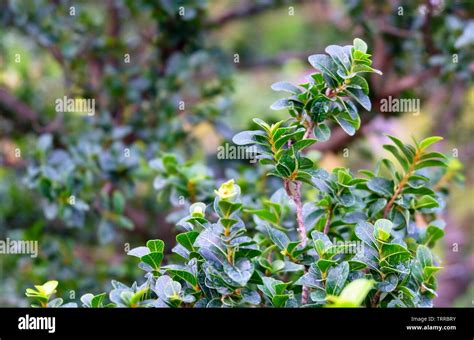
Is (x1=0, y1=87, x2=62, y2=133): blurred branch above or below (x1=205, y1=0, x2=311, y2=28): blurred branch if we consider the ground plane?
below

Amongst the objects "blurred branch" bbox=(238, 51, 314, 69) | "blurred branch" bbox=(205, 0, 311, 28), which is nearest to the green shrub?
"blurred branch" bbox=(205, 0, 311, 28)

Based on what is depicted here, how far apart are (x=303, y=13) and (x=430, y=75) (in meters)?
1.72

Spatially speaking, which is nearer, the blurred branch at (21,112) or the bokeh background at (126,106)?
the bokeh background at (126,106)

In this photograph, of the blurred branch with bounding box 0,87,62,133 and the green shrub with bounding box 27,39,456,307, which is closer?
the green shrub with bounding box 27,39,456,307

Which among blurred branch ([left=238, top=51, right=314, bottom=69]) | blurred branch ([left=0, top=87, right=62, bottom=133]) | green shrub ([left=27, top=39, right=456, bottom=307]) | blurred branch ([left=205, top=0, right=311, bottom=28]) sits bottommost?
green shrub ([left=27, top=39, right=456, bottom=307])

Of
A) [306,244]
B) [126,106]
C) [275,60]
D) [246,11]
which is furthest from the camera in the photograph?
[275,60]

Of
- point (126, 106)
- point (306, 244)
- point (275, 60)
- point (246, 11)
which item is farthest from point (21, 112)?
point (306, 244)

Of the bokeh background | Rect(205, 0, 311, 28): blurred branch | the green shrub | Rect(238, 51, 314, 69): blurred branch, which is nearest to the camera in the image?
the green shrub

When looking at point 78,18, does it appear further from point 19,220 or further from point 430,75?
point 430,75

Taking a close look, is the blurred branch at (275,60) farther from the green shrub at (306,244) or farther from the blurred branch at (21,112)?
the green shrub at (306,244)

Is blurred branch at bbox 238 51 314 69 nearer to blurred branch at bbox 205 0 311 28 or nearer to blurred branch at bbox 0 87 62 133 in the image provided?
blurred branch at bbox 205 0 311 28

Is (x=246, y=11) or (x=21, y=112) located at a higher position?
(x=246, y=11)

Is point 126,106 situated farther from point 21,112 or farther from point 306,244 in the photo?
point 306,244

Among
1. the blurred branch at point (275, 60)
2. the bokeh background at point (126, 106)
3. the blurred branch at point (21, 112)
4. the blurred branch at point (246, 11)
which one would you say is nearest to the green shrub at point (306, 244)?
the bokeh background at point (126, 106)
